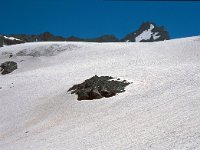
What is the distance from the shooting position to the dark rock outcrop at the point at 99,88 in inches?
914

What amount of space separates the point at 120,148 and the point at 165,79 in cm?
1173

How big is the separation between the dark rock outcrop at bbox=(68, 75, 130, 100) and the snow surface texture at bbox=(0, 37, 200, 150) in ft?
2.24

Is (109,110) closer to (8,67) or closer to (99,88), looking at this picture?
(99,88)

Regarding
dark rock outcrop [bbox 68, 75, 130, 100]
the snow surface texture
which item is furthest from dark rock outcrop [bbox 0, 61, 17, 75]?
dark rock outcrop [bbox 68, 75, 130, 100]

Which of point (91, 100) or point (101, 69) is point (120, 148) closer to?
point (91, 100)

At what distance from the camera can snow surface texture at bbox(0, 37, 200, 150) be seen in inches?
578

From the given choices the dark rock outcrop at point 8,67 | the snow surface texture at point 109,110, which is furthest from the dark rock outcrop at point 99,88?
the dark rock outcrop at point 8,67

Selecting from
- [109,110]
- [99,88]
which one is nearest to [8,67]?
[99,88]

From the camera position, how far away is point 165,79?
80.2ft

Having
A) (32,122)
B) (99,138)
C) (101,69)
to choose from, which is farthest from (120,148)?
(101,69)

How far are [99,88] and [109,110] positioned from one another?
3.92m

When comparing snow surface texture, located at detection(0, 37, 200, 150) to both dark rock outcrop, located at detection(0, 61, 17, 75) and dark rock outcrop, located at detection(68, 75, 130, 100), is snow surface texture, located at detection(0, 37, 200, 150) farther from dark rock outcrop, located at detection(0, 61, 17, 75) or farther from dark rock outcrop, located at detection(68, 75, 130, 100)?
dark rock outcrop, located at detection(0, 61, 17, 75)

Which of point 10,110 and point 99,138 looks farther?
point 10,110

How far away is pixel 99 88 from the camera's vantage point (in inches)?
938
